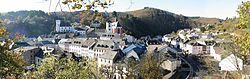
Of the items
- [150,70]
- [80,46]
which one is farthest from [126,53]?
[150,70]

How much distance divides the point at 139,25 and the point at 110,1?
11367 cm

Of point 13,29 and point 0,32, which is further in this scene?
point 13,29

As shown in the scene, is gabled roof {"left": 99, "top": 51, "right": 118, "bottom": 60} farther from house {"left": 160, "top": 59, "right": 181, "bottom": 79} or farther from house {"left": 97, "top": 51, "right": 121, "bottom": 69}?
house {"left": 160, "top": 59, "right": 181, "bottom": 79}

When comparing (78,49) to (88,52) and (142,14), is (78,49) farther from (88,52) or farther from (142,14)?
(142,14)

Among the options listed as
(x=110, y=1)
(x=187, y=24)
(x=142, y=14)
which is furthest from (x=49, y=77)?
(x=187, y=24)

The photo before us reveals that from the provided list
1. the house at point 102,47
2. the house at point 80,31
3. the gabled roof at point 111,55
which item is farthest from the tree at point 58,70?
the house at point 80,31

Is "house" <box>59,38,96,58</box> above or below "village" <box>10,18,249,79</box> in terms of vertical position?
below

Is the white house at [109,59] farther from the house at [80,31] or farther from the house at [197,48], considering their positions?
the house at [80,31]

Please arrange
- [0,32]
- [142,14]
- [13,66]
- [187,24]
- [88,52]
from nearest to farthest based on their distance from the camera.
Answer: [0,32] → [13,66] → [88,52] → [142,14] → [187,24]

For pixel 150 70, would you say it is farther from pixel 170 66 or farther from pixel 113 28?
pixel 113 28

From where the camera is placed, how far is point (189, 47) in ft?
219

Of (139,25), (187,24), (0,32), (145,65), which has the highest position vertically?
(0,32)

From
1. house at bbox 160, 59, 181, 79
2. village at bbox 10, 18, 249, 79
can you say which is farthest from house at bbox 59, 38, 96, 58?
house at bbox 160, 59, 181, 79

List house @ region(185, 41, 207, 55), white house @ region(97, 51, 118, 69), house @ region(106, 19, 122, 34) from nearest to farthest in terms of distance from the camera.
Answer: white house @ region(97, 51, 118, 69), house @ region(185, 41, 207, 55), house @ region(106, 19, 122, 34)
